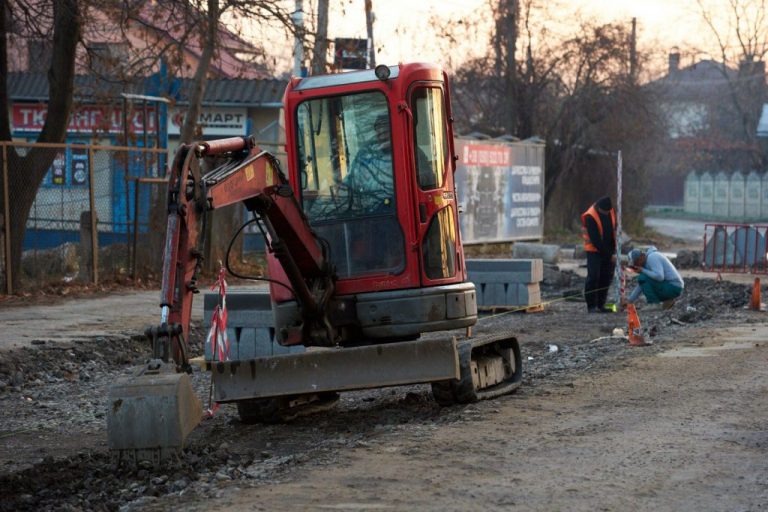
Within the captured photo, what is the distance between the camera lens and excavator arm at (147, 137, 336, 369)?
25.6 ft

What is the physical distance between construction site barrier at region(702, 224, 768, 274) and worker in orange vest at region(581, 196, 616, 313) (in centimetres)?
652

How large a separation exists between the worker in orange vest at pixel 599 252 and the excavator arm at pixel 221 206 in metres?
9.91

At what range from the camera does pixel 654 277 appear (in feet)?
61.3

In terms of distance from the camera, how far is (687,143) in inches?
3167

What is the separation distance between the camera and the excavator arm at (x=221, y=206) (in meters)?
7.80

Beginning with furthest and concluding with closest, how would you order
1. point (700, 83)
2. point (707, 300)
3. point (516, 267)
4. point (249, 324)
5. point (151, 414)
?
1. point (700, 83)
2. point (707, 300)
3. point (516, 267)
4. point (249, 324)
5. point (151, 414)

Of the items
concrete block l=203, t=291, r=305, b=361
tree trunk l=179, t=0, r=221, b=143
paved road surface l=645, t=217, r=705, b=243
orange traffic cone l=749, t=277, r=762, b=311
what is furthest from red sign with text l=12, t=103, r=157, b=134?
paved road surface l=645, t=217, r=705, b=243

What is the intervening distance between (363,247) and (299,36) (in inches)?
422

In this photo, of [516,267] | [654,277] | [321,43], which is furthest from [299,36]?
[654,277]

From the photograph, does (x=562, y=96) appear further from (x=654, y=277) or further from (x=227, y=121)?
(x=654, y=277)

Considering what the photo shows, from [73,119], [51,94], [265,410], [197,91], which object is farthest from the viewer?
[73,119]

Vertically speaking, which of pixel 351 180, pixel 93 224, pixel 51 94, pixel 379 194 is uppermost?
pixel 51 94

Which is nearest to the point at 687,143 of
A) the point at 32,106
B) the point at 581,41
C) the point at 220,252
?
the point at 581,41

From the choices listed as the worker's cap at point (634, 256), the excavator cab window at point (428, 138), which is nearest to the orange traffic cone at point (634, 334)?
the worker's cap at point (634, 256)
